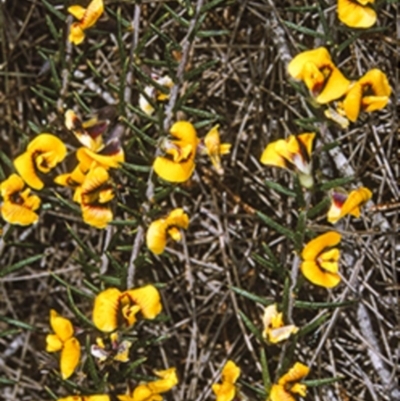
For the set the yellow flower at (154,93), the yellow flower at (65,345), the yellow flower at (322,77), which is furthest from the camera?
the yellow flower at (154,93)

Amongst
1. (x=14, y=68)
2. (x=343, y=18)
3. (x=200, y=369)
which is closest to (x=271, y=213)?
(x=200, y=369)

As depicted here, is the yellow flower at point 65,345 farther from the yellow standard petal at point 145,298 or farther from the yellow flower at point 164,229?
the yellow flower at point 164,229

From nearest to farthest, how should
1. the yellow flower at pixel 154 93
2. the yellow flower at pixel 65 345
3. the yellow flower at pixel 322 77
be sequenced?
1. the yellow flower at pixel 322 77
2. the yellow flower at pixel 65 345
3. the yellow flower at pixel 154 93

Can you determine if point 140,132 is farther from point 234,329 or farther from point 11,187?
point 234,329

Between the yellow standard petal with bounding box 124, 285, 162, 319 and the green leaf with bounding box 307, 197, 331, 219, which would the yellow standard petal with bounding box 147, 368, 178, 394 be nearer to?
the yellow standard petal with bounding box 124, 285, 162, 319

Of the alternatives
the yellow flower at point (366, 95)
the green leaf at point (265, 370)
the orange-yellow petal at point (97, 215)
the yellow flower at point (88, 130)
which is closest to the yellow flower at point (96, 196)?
the orange-yellow petal at point (97, 215)

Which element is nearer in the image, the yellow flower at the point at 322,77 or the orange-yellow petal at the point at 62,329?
the yellow flower at the point at 322,77
